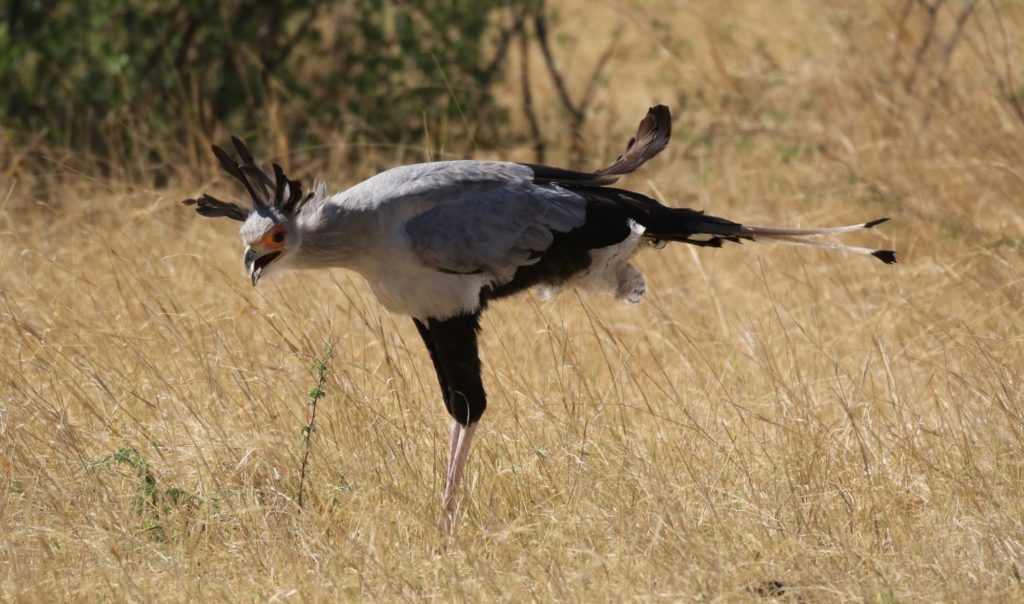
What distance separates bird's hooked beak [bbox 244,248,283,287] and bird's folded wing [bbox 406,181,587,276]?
0.40m

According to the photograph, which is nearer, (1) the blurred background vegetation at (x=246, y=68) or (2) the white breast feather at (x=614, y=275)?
(2) the white breast feather at (x=614, y=275)

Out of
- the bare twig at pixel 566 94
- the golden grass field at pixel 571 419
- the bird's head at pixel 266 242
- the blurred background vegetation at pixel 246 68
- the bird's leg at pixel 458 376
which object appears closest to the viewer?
the golden grass field at pixel 571 419

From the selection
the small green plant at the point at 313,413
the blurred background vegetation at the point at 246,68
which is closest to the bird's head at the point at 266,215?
the small green plant at the point at 313,413

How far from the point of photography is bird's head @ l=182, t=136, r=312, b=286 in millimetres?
3783

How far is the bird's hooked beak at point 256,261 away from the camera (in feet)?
12.4

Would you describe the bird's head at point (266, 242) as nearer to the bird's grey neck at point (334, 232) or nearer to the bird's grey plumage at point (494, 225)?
the bird's grey neck at point (334, 232)

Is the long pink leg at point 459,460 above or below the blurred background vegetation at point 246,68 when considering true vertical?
below

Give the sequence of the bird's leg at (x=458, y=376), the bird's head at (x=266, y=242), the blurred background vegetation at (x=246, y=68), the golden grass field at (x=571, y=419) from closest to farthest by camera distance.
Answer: the golden grass field at (x=571, y=419), the bird's head at (x=266, y=242), the bird's leg at (x=458, y=376), the blurred background vegetation at (x=246, y=68)

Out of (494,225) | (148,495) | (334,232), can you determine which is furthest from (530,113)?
(148,495)

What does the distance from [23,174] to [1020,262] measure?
470cm

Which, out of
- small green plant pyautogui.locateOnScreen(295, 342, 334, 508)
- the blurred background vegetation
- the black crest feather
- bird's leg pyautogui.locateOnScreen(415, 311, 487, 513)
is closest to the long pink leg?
bird's leg pyautogui.locateOnScreen(415, 311, 487, 513)

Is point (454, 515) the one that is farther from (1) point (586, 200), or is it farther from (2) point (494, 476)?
(1) point (586, 200)

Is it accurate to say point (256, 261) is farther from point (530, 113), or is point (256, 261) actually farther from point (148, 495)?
point (530, 113)

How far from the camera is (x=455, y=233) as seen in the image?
3.84 m
